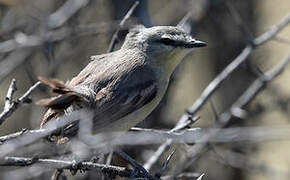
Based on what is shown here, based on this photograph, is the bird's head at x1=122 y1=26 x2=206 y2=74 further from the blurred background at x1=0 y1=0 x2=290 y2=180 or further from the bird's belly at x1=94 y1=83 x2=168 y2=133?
the bird's belly at x1=94 y1=83 x2=168 y2=133

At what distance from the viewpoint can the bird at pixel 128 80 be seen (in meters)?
4.42

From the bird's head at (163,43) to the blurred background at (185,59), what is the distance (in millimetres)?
188

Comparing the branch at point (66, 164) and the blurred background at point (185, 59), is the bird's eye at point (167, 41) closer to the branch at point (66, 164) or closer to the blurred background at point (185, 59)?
the blurred background at point (185, 59)

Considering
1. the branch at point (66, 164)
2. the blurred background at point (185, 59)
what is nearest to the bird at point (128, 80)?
the blurred background at point (185, 59)

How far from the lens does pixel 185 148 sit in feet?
15.5

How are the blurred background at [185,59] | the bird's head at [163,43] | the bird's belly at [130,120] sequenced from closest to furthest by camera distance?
1. the bird's belly at [130,120]
2. the bird's head at [163,43]
3. the blurred background at [185,59]

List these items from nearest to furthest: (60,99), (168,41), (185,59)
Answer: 1. (60,99)
2. (168,41)
3. (185,59)

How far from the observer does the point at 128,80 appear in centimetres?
482

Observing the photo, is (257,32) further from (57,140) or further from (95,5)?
(57,140)

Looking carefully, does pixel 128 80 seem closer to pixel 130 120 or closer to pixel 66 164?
pixel 130 120

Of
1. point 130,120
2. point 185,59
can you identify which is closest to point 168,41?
point 130,120

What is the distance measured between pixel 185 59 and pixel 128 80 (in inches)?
74.9

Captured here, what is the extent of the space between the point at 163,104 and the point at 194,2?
1.20 m

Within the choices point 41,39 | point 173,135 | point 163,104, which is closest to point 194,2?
point 163,104
